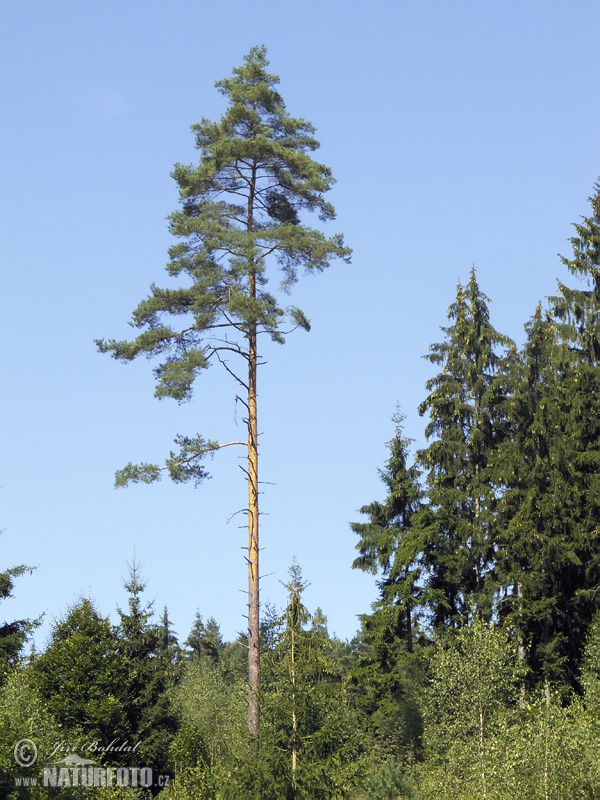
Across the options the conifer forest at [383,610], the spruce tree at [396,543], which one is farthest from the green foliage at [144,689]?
the spruce tree at [396,543]

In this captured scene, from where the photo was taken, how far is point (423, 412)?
5109 cm

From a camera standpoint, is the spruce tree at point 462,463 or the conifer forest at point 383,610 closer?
the conifer forest at point 383,610

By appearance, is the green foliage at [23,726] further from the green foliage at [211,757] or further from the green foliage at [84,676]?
the green foliage at [211,757]

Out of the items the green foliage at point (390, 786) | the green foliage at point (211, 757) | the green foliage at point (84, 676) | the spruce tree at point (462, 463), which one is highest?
the spruce tree at point (462, 463)

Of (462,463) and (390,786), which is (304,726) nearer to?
(390,786)

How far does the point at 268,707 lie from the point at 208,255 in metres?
13.5

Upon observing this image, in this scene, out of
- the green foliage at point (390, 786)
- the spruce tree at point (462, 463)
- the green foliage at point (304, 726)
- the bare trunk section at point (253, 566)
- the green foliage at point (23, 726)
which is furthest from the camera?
the spruce tree at point (462, 463)
